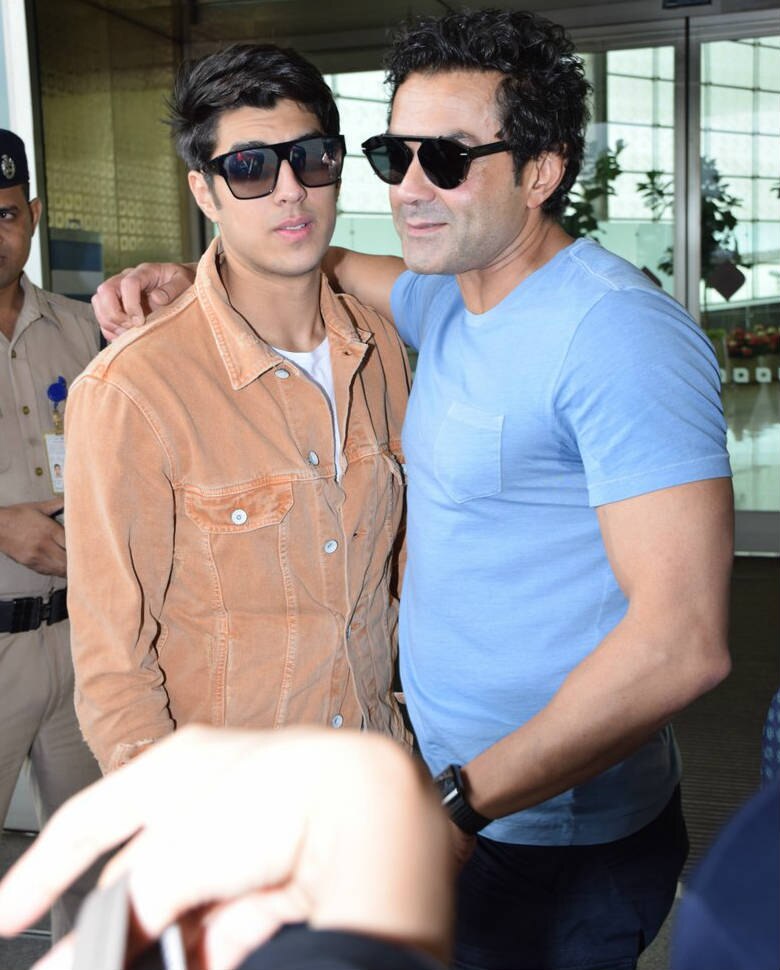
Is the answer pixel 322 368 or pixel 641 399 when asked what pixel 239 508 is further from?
pixel 641 399

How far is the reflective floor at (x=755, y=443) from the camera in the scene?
8172 mm

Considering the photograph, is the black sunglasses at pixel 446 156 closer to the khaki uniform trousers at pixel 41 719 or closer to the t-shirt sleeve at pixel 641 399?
the t-shirt sleeve at pixel 641 399

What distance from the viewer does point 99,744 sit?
1.68m

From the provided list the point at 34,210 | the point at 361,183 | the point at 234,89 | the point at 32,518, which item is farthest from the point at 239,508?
the point at 361,183

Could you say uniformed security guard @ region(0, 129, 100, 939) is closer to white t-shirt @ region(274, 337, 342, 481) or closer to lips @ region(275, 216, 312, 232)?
white t-shirt @ region(274, 337, 342, 481)

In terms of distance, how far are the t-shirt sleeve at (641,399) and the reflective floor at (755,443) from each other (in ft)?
23.1

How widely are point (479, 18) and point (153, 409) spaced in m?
0.83

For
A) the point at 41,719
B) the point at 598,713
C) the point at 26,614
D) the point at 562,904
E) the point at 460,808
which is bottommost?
the point at 41,719

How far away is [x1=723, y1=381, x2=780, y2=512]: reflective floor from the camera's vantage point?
817 centimetres

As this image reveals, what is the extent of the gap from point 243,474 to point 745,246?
7099 mm

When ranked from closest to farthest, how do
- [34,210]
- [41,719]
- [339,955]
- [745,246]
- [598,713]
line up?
[339,955], [598,713], [41,719], [34,210], [745,246]

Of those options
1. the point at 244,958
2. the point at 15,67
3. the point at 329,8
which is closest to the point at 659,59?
the point at 329,8

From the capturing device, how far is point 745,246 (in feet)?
26.2

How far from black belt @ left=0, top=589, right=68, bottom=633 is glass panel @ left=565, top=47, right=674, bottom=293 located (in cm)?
600
